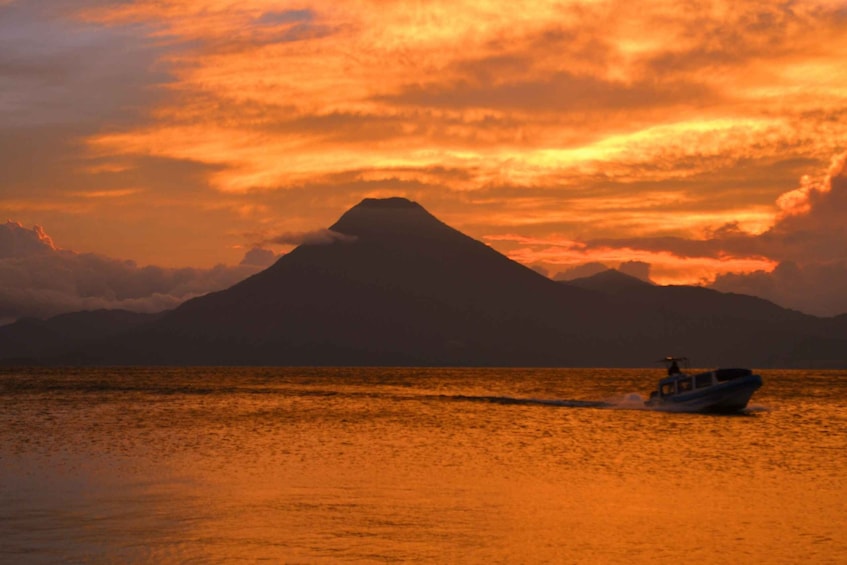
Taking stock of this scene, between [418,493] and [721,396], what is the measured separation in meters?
60.4

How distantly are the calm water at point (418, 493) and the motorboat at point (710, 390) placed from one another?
557 inches

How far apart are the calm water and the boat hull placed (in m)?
14.0

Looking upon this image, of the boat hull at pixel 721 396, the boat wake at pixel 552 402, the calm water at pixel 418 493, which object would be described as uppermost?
the boat hull at pixel 721 396

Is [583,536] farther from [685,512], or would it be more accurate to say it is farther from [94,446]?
[94,446]

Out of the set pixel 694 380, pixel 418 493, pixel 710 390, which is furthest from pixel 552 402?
pixel 418 493

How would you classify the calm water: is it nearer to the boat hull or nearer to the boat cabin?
the boat hull

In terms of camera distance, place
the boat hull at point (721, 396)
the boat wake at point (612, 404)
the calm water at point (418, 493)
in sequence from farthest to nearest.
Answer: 1. the boat wake at point (612, 404)
2. the boat hull at point (721, 396)
3. the calm water at point (418, 493)

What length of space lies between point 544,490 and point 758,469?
15.1 metres

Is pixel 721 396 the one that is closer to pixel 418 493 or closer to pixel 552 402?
pixel 552 402

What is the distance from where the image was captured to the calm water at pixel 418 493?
28938 millimetres

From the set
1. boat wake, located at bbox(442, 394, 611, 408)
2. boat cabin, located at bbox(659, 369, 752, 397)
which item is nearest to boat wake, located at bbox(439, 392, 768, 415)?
boat wake, located at bbox(442, 394, 611, 408)

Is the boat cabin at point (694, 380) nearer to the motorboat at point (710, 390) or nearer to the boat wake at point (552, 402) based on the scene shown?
the motorboat at point (710, 390)

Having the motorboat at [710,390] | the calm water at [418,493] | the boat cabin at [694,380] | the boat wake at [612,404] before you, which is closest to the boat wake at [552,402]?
the boat wake at [612,404]

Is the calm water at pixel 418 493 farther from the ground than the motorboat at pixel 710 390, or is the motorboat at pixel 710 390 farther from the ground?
the motorboat at pixel 710 390
